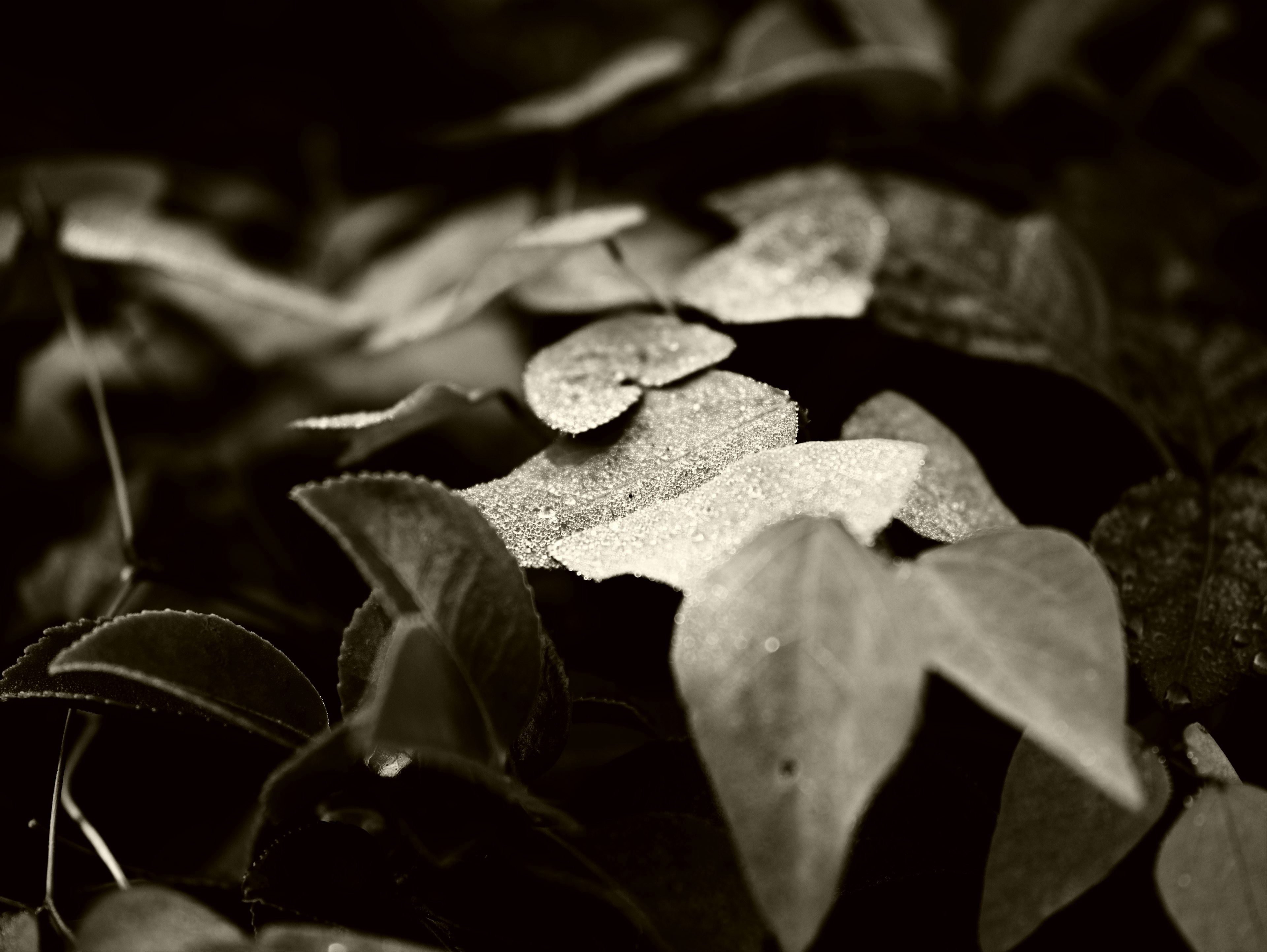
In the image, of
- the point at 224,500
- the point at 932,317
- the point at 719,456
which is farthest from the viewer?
the point at 224,500

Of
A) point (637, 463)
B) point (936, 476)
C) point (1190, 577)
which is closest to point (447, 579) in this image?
point (637, 463)

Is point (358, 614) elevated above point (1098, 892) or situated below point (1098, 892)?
above

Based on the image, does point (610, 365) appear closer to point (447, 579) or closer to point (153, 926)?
point (447, 579)

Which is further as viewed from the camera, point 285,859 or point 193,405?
point 193,405

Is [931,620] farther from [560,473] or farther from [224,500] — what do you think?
[224,500]

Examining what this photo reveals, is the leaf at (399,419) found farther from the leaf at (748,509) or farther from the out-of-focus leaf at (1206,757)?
the out-of-focus leaf at (1206,757)

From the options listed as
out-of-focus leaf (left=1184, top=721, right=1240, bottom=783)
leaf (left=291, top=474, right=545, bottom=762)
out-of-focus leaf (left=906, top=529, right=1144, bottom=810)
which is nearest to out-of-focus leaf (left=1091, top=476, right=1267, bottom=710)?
out-of-focus leaf (left=1184, top=721, right=1240, bottom=783)

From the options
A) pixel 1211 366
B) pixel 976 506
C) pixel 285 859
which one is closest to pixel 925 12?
pixel 1211 366

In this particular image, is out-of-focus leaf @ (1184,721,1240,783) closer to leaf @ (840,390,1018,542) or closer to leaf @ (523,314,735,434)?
leaf @ (840,390,1018,542)
